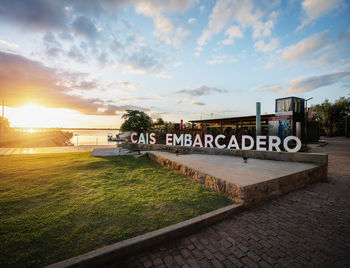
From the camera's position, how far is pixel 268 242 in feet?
8.92

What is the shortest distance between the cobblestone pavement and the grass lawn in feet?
1.57

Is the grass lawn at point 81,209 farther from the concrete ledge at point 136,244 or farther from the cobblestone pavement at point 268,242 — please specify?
the cobblestone pavement at point 268,242

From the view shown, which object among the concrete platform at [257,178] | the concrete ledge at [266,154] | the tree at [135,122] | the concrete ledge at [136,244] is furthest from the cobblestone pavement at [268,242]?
the tree at [135,122]

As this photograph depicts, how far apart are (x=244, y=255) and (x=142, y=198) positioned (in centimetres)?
258

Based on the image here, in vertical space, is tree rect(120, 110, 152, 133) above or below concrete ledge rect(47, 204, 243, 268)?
above

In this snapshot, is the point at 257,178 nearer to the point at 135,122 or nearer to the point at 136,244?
the point at 136,244

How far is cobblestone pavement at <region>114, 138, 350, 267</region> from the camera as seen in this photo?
7.63 feet

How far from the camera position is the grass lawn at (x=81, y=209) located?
94.0 inches

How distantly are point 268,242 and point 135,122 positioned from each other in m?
30.6

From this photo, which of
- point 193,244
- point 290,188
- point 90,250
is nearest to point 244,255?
point 193,244

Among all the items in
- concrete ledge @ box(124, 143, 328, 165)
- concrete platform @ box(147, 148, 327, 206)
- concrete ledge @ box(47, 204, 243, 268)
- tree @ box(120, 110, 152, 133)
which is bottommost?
concrete ledge @ box(47, 204, 243, 268)

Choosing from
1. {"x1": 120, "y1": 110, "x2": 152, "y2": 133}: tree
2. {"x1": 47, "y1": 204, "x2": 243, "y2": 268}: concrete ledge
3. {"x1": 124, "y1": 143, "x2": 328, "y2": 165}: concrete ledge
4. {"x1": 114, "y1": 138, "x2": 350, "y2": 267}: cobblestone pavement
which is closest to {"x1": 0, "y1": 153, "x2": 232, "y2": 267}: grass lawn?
{"x1": 47, "y1": 204, "x2": 243, "y2": 268}: concrete ledge

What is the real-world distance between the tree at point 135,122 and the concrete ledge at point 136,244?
28808 mm

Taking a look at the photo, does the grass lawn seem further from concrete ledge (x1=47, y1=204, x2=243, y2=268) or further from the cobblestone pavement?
the cobblestone pavement
